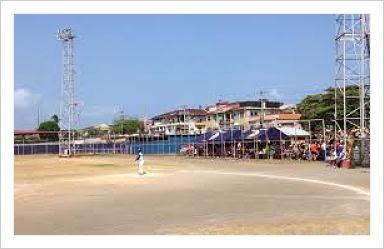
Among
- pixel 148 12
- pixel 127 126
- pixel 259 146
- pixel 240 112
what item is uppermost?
pixel 240 112

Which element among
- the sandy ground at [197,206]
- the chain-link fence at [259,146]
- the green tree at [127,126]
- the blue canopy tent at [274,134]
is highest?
the green tree at [127,126]

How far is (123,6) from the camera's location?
1241cm

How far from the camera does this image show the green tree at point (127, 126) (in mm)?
131875

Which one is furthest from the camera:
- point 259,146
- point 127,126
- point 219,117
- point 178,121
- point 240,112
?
point 178,121

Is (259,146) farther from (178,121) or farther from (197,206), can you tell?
(178,121)

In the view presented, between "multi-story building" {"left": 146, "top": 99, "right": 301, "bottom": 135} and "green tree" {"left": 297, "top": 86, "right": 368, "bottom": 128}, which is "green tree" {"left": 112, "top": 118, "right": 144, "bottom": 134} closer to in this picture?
"multi-story building" {"left": 146, "top": 99, "right": 301, "bottom": 135}

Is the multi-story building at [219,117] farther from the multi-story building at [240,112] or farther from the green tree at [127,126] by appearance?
the green tree at [127,126]

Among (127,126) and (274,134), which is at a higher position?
(127,126)

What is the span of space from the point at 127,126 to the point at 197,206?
382ft

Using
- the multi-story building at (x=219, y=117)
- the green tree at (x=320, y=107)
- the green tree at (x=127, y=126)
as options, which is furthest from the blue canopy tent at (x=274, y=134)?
the green tree at (x=127, y=126)

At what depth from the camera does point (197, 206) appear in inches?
696

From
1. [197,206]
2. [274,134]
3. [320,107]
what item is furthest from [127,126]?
[197,206]

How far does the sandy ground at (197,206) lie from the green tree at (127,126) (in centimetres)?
10427

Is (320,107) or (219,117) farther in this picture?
(219,117)
